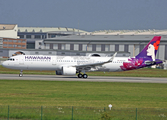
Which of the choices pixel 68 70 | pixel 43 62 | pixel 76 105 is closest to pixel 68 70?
pixel 68 70

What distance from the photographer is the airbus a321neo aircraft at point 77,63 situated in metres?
50.4

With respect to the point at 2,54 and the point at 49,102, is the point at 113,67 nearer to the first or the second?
the point at 49,102

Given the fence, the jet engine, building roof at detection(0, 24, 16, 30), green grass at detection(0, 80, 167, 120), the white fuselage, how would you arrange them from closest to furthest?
the fence, green grass at detection(0, 80, 167, 120), the jet engine, the white fuselage, building roof at detection(0, 24, 16, 30)

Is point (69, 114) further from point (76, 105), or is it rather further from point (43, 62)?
point (43, 62)

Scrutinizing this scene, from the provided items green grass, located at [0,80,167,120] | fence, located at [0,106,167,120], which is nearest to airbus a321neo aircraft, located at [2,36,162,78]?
green grass, located at [0,80,167,120]

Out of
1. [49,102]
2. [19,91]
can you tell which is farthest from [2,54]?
[49,102]

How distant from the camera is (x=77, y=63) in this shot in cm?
5256

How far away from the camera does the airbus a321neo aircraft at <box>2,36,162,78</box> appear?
1986 inches

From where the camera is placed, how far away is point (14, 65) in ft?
166

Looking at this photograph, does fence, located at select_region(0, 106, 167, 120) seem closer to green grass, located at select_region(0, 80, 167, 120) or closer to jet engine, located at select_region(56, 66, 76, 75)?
green grass, located at select_region(0, 80, 167, 120)

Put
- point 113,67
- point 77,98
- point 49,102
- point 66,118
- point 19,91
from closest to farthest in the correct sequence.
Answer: point 66,118
point 49,102
point 77,98
point 19,91
point 113,67

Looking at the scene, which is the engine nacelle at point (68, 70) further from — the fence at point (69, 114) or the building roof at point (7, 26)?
the building roof at point (7, 26)

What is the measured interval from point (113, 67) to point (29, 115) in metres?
36.2

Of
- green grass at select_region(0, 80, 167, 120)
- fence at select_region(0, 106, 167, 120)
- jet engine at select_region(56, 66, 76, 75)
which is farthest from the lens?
jet engine at select_region(56, 66, 76, 75)
